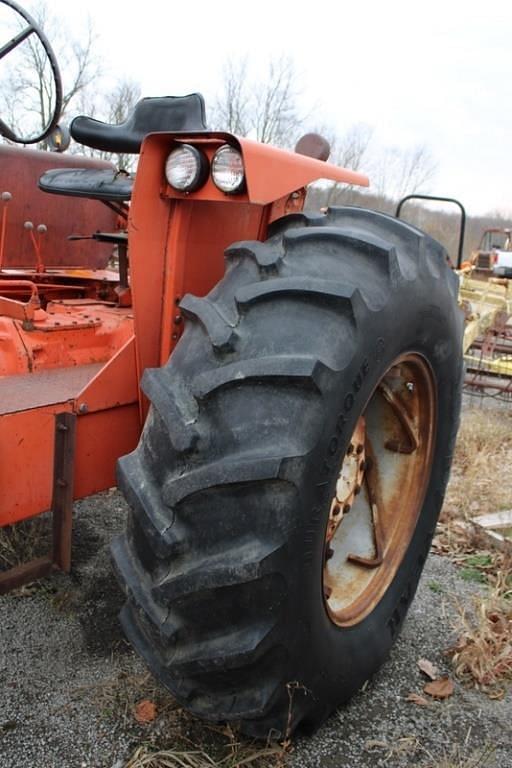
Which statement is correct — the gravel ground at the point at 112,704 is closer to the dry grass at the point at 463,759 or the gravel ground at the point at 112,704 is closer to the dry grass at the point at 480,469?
the dry grass at the point at 463,759

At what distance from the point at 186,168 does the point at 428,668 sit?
1668 millimetres

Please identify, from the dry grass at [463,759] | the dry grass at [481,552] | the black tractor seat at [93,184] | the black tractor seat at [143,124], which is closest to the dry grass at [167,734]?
the dry grass at [463,759]

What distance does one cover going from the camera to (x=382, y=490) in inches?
86.7

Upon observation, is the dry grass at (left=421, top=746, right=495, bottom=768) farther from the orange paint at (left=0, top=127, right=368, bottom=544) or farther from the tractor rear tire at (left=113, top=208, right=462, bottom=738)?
the orange paint at (left=0, top=127, right=368, bottom=544)

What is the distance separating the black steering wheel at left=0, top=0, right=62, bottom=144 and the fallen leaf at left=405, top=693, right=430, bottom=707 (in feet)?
7.74

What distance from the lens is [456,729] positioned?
1.94 meters

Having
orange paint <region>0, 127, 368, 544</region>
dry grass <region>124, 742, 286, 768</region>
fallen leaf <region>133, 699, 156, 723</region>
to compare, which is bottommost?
fallen leaf <region>133, 699, 156, 723</region>

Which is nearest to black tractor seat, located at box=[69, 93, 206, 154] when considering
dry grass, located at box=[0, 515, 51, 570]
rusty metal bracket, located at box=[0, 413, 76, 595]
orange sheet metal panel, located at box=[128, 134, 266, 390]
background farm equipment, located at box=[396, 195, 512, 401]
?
orange sheet metal panel, located at box=[128, 134, 266, 390]

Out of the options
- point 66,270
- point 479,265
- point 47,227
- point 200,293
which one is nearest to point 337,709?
→ point 200,293

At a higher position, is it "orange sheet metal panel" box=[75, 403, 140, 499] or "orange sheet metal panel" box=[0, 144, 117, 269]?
"orange sheet metal panel" box=[0, 144, 117, 269]

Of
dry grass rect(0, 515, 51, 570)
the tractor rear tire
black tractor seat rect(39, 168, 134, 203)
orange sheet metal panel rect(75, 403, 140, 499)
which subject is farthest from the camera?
dry grass rect(0, 515, 51, 570)

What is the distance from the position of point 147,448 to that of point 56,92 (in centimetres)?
182

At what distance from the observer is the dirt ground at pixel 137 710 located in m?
1.75

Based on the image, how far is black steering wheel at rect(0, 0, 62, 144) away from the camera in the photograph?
8.30 feet
